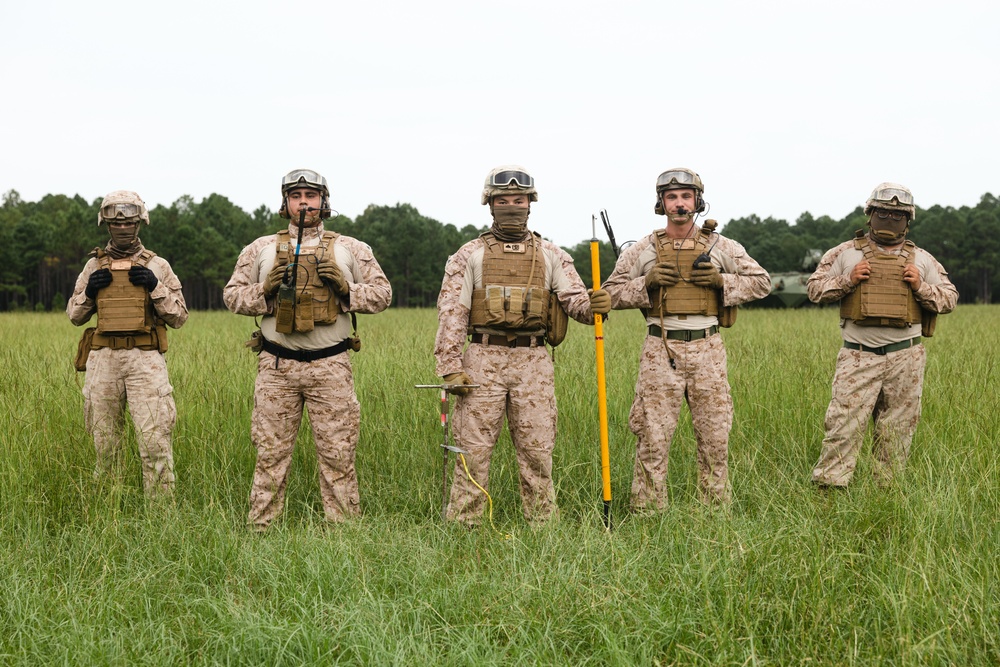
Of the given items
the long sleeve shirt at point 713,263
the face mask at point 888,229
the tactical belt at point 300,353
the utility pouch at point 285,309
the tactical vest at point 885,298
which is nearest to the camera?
the utility pouch at point 285,309

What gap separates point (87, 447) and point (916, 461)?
6.05 m

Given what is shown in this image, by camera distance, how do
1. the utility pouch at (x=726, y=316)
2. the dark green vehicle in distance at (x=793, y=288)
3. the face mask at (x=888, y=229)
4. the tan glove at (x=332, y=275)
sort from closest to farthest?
the tan glove at (x=332, y=275)
the utility pouch at (x=726, y=316)
the face mask at (x=888, y=229)
the dark green vehicle in distance at (x=793, y=288)

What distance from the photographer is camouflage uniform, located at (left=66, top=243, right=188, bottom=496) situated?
5328 millimetres

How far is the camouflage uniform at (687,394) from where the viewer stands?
205 inches

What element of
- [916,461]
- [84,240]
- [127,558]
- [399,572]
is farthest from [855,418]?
[84,240]

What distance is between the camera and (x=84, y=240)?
167ft

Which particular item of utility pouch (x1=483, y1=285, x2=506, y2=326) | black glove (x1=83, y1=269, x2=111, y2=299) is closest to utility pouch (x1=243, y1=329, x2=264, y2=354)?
black glove (x1=83, y1=269, x2=111, y2=299)

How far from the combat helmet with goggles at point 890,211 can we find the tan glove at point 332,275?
12.5 feet

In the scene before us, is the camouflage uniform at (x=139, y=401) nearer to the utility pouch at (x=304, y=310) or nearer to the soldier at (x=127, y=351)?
the soldier at (x=127, y=351)

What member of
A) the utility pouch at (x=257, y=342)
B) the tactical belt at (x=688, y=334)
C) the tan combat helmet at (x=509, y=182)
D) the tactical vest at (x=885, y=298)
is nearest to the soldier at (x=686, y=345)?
the tactical belt at (x=688, y=334)

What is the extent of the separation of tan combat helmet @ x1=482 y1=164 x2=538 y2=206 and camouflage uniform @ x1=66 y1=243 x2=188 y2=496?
2378 mm

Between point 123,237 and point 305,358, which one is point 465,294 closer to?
point 305,358

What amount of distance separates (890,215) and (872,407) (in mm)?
1402

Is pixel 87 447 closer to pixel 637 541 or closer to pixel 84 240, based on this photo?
pixel 637 541
